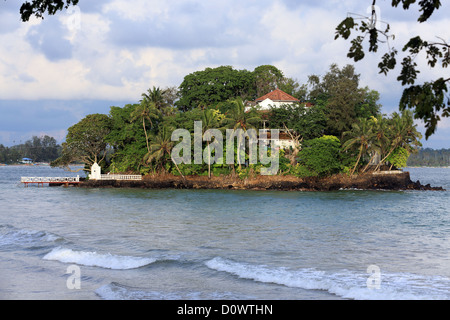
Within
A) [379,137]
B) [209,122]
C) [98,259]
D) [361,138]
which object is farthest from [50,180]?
[98,259]

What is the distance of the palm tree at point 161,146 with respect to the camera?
51.1m

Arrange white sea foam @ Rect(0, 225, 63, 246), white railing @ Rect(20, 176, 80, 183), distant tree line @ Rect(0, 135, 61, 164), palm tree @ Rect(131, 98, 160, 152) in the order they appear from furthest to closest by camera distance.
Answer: distant tree line @ Rect(0, 135, 61, 164) → white railing @ Rect(20, 176, 80, 183) → palm tree @ Rect(131, 98, 160, 152) → white sea foam @ Rect(0, 225, 63, 246)

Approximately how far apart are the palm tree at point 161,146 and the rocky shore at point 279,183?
2077mm

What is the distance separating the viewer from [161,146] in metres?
51.3

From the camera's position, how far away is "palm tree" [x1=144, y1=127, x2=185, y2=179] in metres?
51.1

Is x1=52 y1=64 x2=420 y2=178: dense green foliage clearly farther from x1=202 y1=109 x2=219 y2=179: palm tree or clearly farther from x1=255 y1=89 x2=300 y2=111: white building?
x1=255 y1=89 x2=300 y2=111: white building

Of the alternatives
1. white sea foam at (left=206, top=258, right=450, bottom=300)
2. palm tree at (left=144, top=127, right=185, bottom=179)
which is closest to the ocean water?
white sea foam at (left=206, top=258, right=450, bottom=300)

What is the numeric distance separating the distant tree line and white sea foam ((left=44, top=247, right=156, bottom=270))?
177290 millimetres

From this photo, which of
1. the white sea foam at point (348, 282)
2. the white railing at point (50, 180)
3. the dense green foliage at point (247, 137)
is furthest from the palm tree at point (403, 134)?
the white sea foam at point (348, 282)

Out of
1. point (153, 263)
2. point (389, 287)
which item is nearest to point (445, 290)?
point (389, 287)

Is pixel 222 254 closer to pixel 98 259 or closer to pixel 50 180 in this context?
pixel 98 259

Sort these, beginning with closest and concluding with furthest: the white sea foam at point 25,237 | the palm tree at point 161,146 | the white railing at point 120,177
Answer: the white sea foam at point 25,237
the palm tree at point 161,146
the white railing at point 120,177

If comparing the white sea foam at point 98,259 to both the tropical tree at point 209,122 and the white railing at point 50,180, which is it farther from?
the white railing at point 50,180

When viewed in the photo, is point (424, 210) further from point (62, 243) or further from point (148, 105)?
point (148, 105)
